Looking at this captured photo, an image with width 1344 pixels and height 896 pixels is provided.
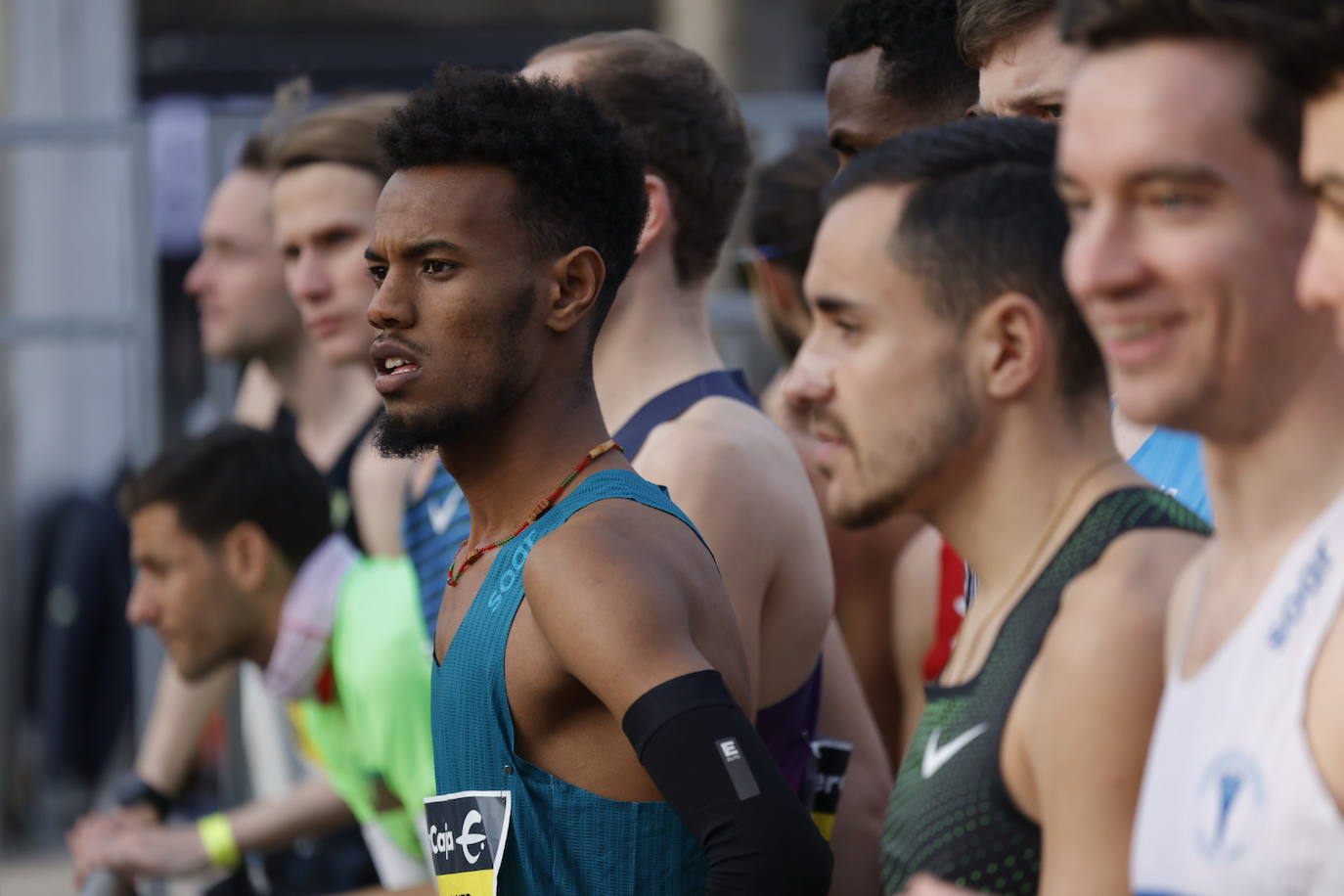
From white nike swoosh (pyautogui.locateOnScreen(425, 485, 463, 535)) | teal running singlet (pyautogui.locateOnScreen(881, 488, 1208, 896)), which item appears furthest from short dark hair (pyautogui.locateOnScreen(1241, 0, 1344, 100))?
white nike swoosh (pyautogui.locateOnScreen(425, 485, 463, 535))

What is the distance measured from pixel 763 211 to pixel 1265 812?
3.48 m

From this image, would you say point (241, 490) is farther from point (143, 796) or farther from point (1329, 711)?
point (1329, 711)

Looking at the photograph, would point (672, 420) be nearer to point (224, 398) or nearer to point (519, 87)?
point (519, 87)

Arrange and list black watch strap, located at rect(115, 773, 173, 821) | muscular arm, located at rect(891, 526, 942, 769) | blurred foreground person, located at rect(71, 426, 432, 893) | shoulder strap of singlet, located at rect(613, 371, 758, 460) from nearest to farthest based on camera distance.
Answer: shoulder strap of singlet, located at rect(613, 371, 758, 460)
muscular arm, located at rect(891, 526, 942, 769)
blurred foreground person, located at rect(71, 426, 432, 893)
black watch strap, located at rect(115, 773, 173, 821)

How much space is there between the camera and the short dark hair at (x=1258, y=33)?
1.58m

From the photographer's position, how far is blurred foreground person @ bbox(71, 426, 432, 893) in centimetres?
410

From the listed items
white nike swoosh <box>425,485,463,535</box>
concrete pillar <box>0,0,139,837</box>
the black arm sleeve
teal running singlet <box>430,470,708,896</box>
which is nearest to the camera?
the black arm sleeve

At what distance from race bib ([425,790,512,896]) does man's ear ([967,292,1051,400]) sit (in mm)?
823

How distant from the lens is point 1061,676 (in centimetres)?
168

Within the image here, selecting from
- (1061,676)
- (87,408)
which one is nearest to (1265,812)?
(1061,676)

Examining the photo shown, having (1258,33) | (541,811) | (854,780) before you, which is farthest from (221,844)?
(1258,33)

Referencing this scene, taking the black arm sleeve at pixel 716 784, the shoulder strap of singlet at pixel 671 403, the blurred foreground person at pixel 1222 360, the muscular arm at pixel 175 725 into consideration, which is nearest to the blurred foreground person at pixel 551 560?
the black arm sleeve at pixel 716 784

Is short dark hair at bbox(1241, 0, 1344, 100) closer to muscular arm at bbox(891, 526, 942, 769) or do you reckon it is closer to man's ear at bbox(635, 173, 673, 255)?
man's ear at bbox(635, 173, 673, 255)

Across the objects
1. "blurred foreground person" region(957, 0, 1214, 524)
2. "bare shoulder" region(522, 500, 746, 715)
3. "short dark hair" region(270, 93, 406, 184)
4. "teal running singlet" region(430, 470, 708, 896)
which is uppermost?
"short dark hair" region(270, 93, 406, 184)
